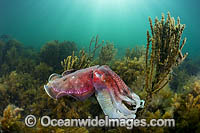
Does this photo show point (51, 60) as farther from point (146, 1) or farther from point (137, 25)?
point (137, 25)

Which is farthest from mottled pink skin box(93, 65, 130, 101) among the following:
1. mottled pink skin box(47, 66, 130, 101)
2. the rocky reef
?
the rocky reef

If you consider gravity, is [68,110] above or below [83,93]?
below

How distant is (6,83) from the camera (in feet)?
19.6

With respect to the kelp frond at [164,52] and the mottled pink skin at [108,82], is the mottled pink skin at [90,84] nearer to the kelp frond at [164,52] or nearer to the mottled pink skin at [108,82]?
the mottled pink skin at [108,82]

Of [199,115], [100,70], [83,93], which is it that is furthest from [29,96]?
[199,115]

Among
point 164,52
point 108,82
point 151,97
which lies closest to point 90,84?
point 108,82

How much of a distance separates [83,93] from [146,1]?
Result: 100420mm

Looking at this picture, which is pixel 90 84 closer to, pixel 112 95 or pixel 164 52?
pixel 112 95

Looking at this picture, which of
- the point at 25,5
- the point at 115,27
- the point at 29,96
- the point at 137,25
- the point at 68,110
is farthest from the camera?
the point at 115,27

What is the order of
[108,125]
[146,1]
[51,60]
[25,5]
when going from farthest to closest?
[146,1] → [25,5] → [51,60] → [108,125]

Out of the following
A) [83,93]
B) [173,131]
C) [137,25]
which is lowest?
[173,131]

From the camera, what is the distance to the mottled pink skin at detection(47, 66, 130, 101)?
2887 millimetres

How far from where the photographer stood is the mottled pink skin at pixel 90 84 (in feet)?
9.47

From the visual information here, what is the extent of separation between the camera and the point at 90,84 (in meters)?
2.98
